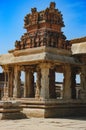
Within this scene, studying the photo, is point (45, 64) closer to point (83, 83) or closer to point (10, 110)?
point (83, 83)

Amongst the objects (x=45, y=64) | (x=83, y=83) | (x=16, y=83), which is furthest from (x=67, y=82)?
(x=16, y=83)

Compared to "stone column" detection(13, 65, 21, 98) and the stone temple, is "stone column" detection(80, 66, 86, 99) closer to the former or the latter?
the stone temple

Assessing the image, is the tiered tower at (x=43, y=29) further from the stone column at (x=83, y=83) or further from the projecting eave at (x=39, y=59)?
the stone column at (x=83, y=83)

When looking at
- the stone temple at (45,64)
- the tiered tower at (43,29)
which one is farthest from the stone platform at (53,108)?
the tiered tower at (43,29)

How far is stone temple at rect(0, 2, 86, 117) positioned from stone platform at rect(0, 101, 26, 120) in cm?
97

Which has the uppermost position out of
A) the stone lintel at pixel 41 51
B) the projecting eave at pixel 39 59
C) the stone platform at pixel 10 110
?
the stone lintel at pixel 41 51

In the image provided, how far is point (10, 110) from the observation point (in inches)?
473

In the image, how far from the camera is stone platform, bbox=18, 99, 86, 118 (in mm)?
12830

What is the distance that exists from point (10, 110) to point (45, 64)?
2573mm

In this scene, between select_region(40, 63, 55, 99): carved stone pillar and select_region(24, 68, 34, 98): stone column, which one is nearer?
select_region(40, 63, 55, 99): carved stone pillar

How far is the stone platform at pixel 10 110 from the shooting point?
1187cm

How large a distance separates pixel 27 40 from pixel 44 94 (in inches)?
148

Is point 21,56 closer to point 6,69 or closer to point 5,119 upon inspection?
point 6,69

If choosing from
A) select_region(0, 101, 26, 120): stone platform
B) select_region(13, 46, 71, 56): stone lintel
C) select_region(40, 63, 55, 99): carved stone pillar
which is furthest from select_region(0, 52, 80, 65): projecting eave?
select_region(0, 101, 26, 120): stone platform
